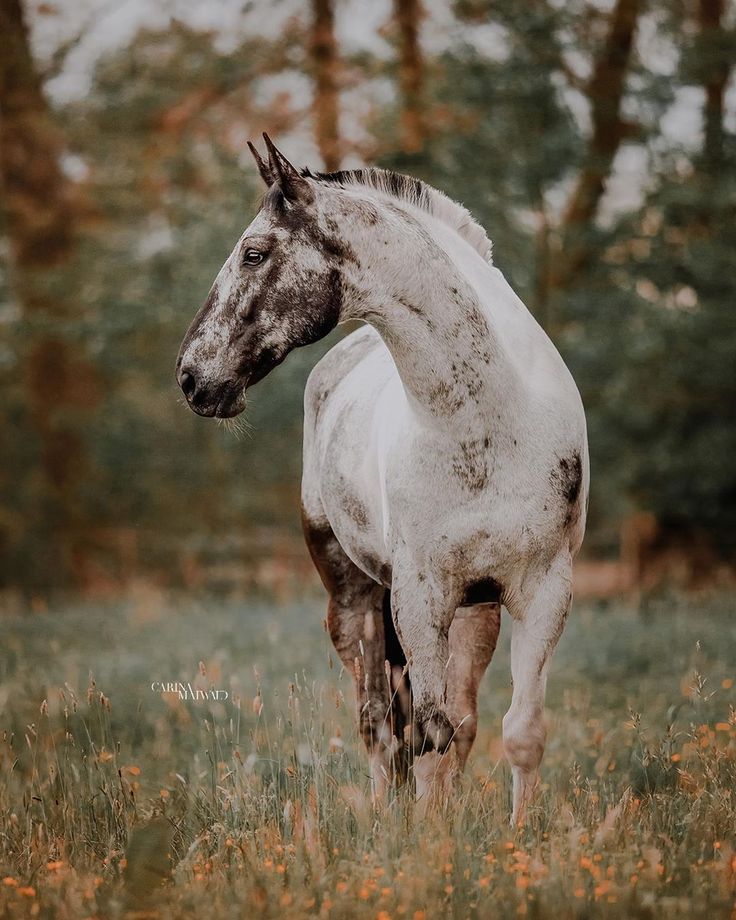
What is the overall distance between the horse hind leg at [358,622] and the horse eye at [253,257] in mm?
1906

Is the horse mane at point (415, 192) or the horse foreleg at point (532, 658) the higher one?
the horse mane at point (415, 192)

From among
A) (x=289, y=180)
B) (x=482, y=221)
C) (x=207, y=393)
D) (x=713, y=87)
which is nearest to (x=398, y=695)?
(x=207, y=393)

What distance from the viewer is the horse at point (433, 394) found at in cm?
364

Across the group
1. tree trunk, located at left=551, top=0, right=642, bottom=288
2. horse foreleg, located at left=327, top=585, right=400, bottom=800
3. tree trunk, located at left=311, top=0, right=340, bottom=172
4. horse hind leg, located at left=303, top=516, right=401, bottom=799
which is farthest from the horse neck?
tree trunk, located at left=311, top=0, right=340, bottom=172

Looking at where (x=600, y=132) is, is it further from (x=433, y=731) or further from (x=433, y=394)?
(x=433, y=731)

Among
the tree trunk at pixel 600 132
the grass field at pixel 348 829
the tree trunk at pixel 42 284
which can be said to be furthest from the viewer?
the tree trunk at pixel 42 284

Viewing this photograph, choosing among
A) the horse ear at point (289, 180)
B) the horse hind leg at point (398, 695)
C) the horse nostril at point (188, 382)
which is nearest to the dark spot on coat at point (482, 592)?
the horse hind leg at point (398, 695)

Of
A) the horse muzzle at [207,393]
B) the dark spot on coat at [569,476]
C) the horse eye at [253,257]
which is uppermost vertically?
the horse eye at [253,257]

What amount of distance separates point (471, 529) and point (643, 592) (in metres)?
9.84

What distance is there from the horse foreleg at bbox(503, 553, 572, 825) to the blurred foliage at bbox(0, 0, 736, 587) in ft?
24.9

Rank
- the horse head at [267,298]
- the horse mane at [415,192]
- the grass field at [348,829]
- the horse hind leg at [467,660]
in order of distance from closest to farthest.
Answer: the grass field at [348,829], the horse head at [267,298], the horse mane at [415,192], the horse hind leg at [467,660]

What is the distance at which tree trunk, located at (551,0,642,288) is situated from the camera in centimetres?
1252

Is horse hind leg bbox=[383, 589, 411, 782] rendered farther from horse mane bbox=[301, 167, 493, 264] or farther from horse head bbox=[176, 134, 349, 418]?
horse mane bbox=[301, 167, 493, 264]

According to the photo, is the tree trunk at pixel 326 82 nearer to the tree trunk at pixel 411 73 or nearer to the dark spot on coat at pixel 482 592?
the tree trunk at pixel 411 73
